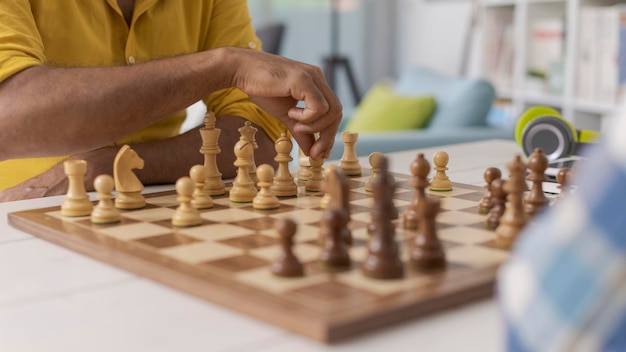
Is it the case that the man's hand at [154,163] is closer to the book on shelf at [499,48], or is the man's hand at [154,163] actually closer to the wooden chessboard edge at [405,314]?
the wooden chessboard edge at [405,314]

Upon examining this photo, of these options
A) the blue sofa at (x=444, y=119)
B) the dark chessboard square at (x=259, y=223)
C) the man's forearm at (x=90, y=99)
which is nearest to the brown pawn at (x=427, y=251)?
the dark chessboard square at (x=259, y=223)

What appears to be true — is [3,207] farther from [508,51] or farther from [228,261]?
[508,51]

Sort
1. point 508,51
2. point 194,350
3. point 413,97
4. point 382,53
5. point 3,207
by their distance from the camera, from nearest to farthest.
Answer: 1. point 194,350
2. point 3,207
3. point 413,97
4. point 508,51
5. point 382,53

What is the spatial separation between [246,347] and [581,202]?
343 mm

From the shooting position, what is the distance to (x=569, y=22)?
4.19 meters

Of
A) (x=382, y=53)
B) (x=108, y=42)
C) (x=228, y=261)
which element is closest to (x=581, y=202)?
(x=228, y=261)

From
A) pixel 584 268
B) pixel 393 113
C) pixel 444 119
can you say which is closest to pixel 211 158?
pixel 584 268

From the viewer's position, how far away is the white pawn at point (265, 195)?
1284mm

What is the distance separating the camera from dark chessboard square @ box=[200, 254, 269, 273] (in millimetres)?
916

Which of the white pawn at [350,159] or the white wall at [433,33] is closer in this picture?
the white pawn at [350,159]

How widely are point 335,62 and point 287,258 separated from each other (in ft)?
17.1

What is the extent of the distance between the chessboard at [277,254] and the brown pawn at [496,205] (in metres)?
0.02

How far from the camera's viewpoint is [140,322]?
82cm

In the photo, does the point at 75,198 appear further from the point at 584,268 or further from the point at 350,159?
the point at 584,268
